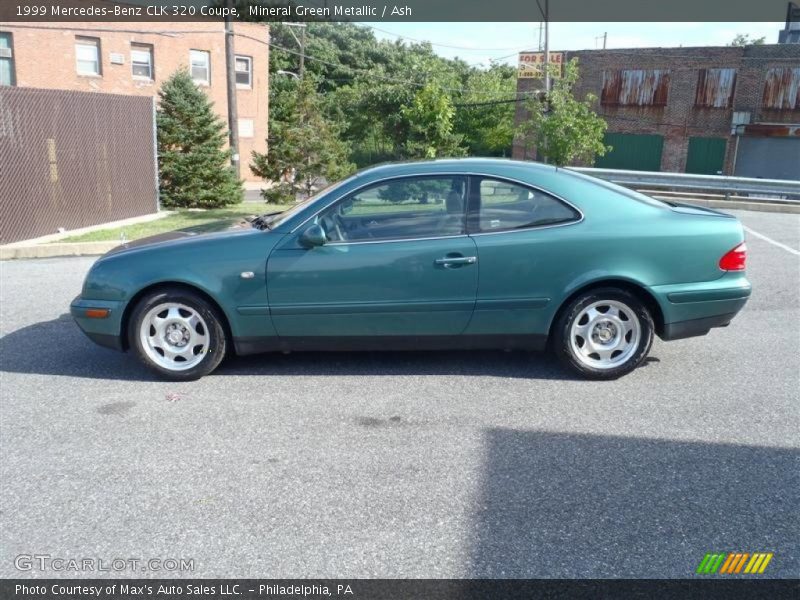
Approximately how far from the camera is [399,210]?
5.25 m

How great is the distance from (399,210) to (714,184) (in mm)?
14749

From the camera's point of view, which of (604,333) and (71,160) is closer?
(604,333)

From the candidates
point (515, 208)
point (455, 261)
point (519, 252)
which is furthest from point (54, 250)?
point (519, 252)

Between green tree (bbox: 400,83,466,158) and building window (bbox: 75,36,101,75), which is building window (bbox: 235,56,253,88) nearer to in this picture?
building window (bbox: 75,36,101,75)

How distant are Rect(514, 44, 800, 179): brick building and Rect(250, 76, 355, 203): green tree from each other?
22.7 m

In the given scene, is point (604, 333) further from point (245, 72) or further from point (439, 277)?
point (245, 72)

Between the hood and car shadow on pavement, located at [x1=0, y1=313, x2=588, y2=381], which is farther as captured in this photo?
car shadow on pavement, located at [x1=0, y1=313, x2=588, y2=381]

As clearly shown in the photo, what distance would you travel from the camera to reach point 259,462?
13.1ft

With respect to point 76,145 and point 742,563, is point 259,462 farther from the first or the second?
point 76,145

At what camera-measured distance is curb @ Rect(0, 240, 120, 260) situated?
1095 cm

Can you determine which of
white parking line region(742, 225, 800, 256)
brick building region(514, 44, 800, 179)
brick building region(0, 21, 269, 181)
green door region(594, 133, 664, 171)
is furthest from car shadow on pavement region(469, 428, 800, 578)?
green door region(594, 133, 664, 171)

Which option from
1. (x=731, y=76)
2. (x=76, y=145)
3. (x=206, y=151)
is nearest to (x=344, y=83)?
(x=731, y=76)

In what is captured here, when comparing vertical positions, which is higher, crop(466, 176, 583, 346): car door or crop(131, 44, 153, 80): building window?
crop(131, 44, 153, 80): building window

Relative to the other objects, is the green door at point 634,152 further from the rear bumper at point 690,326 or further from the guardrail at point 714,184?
the rear bumper at point 690,326
